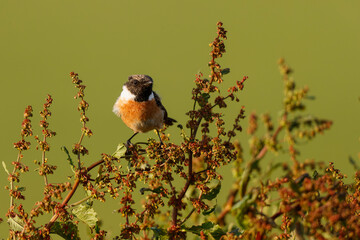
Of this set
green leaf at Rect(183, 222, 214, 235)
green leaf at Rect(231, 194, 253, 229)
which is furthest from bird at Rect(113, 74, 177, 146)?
green leaf at Rect(231, 194, 253, 229)

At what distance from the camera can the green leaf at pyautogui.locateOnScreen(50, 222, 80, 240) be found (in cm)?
175

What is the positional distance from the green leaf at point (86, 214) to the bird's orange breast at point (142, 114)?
2.67 metres

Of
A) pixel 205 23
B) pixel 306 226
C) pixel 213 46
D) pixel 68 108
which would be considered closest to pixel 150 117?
pixel 213 46

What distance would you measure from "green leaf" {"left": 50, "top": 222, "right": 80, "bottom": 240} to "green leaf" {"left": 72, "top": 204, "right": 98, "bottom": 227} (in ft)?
0.19

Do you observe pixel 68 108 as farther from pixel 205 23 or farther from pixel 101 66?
pixel 205 23

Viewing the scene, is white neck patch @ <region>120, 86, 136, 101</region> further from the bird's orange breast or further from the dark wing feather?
the dark wing feather

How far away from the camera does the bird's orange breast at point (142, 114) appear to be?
4.54 meters

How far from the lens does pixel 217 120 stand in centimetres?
188

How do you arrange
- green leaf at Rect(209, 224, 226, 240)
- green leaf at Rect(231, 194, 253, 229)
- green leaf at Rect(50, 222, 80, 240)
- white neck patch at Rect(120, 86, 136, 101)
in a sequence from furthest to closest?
white neck patch at Rect(120, 86, 136, 101) → green leaf at Rect(50, 222, 80, 240) → green leaf at Rect(209, 224, 226, 240) → green leaf at Rect(231, 194, 253, 229)

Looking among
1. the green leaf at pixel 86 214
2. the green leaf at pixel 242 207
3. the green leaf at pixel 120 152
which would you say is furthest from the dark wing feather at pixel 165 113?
the green leaf at pixel 242 207

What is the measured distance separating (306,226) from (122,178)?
0.70 meters

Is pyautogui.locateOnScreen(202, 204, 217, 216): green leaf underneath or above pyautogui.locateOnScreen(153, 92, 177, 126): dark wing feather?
underneath

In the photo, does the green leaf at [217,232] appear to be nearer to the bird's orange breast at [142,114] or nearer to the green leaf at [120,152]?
the green leaf at [120,152]

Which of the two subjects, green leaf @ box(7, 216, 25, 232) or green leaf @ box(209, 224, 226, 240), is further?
green leaf @ box(7, 216, 25, 232)
